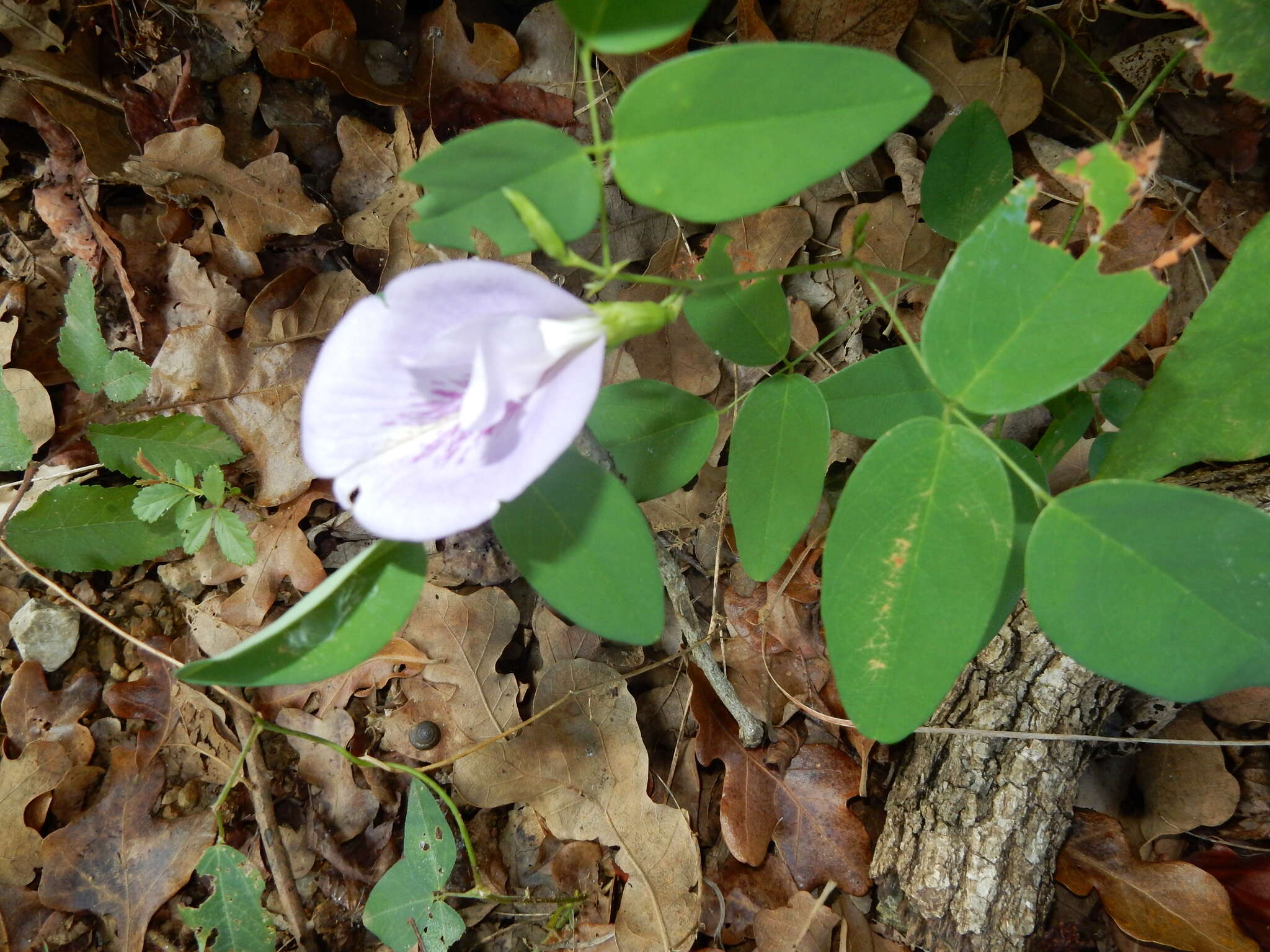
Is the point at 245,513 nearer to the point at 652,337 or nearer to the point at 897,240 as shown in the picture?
the point at 652,337

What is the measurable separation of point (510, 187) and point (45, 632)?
5.95 ft

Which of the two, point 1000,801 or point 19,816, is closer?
point 1000,801

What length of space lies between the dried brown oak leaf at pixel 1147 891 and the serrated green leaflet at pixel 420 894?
1.38 m

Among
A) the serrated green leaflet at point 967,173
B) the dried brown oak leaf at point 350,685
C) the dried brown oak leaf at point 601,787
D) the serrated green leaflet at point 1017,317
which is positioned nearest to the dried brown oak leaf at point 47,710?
the dried brown oak leaf at point 350,685

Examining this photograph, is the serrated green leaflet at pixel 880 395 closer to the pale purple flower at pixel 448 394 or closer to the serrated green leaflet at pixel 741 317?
the serrated green leaflet at pixel 741 317

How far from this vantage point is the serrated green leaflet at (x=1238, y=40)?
1.34 m

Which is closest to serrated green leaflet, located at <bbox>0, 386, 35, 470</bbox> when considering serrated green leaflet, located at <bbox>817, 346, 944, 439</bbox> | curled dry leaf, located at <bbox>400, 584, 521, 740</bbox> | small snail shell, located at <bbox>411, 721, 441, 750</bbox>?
curled dry leaf, located at <bbox>400, 584, 521, 740</bbox>

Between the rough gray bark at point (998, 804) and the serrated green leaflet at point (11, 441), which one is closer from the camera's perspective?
the rough gray bark at point (998, 804)

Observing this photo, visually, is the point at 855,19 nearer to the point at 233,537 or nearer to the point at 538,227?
the point at 538,227

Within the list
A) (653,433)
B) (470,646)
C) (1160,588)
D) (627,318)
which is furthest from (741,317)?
(470,646)

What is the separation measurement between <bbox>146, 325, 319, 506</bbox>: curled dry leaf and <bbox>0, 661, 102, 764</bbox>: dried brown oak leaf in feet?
2.26

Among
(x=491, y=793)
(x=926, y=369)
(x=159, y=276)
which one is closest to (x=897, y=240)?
(x=926, y=369)

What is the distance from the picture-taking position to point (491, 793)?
1.90 meters

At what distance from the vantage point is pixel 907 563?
3.68 feet
